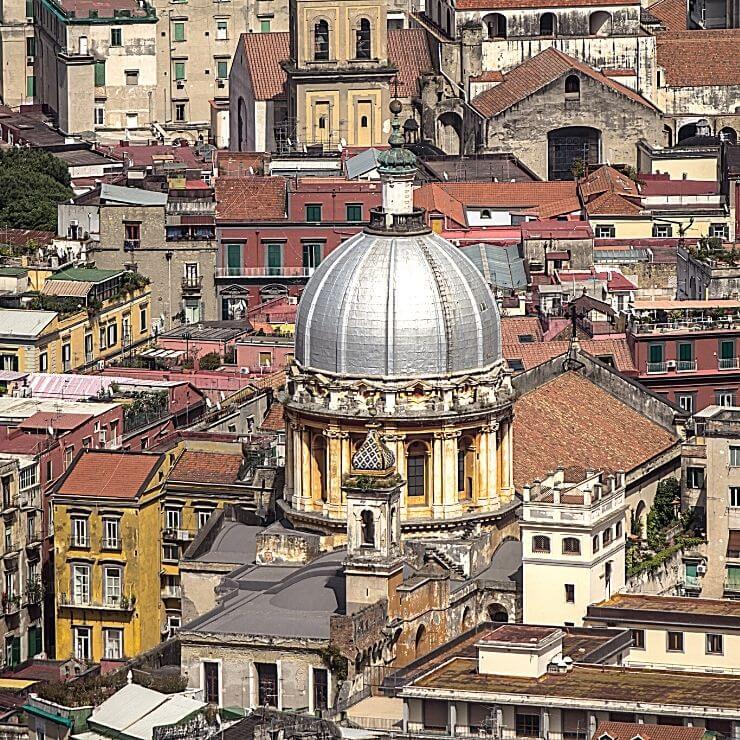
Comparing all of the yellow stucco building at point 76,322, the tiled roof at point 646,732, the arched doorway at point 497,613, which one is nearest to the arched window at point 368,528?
the arched doorway at point 497,613

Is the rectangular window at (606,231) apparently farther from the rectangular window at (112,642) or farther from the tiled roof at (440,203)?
the rectangular window at (112,642)

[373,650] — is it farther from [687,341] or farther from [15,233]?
[15,233]

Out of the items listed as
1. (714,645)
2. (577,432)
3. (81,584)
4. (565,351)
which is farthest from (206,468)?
(714,645)

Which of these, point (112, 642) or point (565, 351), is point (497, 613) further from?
point (565, 351)

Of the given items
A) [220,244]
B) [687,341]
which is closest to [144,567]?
[687,341]

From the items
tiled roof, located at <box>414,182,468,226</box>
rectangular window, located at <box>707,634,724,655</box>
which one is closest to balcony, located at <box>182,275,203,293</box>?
tiled roof, located at <box>414,182,468,226</box>

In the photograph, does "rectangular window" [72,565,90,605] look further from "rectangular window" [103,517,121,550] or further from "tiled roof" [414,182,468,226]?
"tiled roof" [414,182,468,226]
